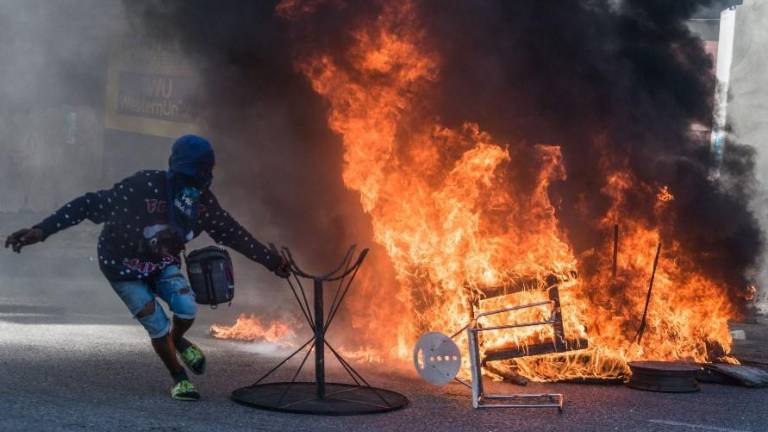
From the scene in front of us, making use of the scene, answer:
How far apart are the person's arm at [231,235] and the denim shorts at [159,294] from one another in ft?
1.28

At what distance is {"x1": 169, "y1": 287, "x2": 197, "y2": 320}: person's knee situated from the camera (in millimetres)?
6695

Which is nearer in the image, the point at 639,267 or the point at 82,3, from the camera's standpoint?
the point at 639,267

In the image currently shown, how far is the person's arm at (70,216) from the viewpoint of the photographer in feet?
20.9

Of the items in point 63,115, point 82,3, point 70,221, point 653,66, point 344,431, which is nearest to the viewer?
point 344,431

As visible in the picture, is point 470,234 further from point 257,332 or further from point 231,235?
point 257,332

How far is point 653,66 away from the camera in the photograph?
1071 cm

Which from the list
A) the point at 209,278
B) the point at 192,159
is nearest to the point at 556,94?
the point at 192,159

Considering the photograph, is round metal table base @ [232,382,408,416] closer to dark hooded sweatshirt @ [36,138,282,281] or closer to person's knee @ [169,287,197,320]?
person's knee @ [169,287,197,320]

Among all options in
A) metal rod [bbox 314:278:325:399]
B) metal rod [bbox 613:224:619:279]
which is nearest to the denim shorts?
metal rod [bbox 314:278:325:399]

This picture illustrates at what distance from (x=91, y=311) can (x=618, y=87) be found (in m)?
6.70

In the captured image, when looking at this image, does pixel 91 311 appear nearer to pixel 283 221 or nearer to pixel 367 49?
pixel 283 221

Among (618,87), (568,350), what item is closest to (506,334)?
(568,350)

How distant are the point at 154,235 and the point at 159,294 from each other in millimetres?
463

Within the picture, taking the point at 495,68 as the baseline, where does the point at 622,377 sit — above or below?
below
